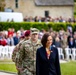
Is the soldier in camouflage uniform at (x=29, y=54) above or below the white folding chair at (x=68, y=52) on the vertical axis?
above

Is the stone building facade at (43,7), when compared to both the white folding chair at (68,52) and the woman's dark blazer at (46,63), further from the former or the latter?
the woman's dark blazer at (46,63)

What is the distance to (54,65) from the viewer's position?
38.2 feet

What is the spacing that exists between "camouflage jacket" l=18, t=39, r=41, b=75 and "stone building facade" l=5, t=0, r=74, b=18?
200ft

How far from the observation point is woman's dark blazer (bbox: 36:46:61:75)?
1157cm

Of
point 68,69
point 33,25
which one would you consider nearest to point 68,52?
point 68,69

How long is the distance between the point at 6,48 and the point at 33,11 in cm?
4525

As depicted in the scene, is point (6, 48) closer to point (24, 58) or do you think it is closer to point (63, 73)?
point (63, 73)

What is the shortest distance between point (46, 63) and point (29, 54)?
5.00ft

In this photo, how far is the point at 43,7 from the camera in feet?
247

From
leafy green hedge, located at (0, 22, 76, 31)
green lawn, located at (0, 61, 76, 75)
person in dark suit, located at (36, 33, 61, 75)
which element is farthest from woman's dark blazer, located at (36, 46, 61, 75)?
leafy green hedge, located at (0, 22, 76, 31)

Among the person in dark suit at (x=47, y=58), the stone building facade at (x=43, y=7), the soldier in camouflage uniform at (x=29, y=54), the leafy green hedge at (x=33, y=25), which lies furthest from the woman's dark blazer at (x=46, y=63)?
the stone building facade at (x=43, y=7)

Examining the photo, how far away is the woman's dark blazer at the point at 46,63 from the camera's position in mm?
11570

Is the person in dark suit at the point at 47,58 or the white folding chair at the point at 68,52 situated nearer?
the person in dark suit at the point at 47,58

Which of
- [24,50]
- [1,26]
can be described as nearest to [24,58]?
[24,50]
